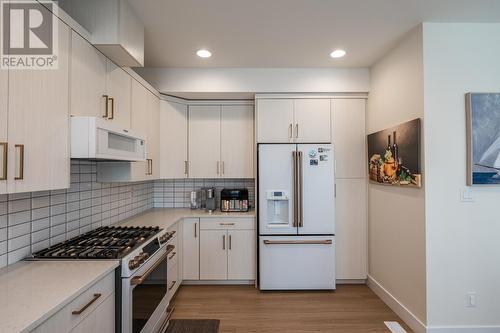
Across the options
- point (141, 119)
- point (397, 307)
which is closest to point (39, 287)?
point (141, 119)

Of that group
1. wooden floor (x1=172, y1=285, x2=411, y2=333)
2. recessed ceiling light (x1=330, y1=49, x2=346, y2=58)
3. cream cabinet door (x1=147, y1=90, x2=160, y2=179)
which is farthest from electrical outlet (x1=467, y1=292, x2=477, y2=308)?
cream cabinet door (x1=147, y1=90, x2=160, y2=179)

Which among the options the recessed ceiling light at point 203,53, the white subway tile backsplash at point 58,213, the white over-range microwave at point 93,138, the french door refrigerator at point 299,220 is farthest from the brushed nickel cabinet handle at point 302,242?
the recessed ceiling light at point 203,53

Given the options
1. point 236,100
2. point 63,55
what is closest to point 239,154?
point 236,100

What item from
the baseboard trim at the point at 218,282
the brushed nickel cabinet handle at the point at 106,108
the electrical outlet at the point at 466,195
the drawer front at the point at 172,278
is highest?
the brushed nickel cabinet handle at the point at 106,108

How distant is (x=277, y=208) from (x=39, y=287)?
2.44 meters

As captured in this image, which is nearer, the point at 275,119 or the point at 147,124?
the point at 147,124

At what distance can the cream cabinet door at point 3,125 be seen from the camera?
47.0 inches

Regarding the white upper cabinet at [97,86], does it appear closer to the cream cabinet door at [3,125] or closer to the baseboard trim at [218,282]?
the cream cabinet door at [3,125]

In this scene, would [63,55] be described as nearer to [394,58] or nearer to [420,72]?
[420,72]

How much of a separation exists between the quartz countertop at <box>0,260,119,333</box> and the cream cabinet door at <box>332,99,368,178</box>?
2794mm

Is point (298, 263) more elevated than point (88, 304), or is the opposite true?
point (88, 304)

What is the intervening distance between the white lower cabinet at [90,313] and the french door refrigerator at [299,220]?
1.92 meters

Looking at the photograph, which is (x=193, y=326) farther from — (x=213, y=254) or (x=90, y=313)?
(x=90, y=313)

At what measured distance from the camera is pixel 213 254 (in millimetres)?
3420
